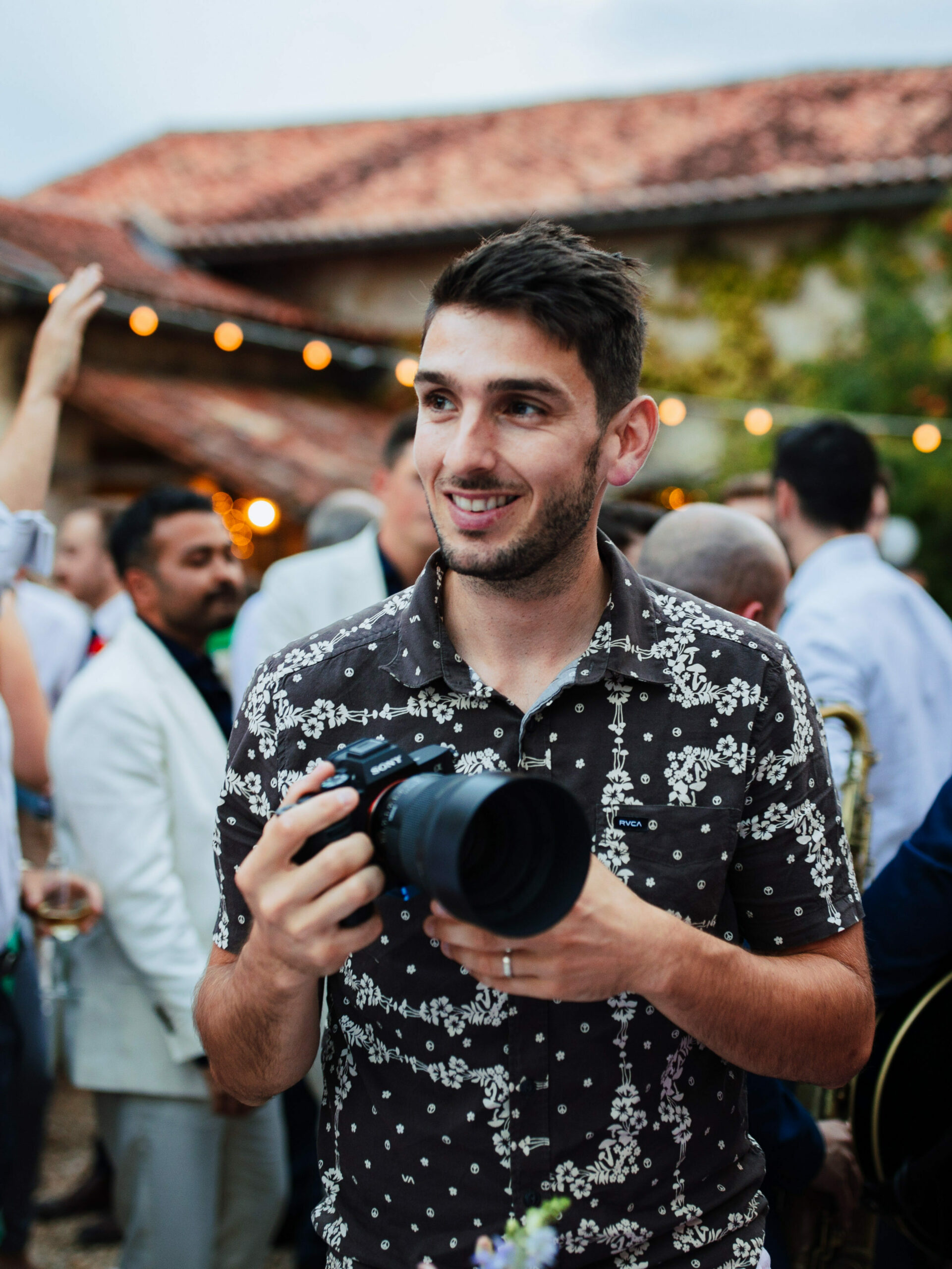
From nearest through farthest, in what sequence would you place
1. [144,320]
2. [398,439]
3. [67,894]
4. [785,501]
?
1. [67,894]
2. [785,501]
3. [398,439]
4. [144,320]

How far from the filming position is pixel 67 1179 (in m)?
4.32

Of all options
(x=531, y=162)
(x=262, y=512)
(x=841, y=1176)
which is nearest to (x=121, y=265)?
(x=262, y=512)

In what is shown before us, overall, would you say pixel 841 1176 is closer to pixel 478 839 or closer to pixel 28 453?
pixel 478 839

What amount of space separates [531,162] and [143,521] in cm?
1335

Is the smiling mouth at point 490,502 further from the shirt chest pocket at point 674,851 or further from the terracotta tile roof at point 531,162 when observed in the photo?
A: the terracotta tile roof at point 531,162

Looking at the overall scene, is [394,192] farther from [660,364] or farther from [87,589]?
[87,589]

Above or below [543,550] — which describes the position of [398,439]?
above

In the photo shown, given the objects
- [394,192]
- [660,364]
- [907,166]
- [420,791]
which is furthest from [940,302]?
[420,791]

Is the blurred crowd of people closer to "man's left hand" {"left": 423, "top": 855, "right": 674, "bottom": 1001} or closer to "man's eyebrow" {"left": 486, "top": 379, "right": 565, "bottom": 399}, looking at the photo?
"man's left hand" {"left": 423, "top": 855, "right": 674, "bottom": 1001}

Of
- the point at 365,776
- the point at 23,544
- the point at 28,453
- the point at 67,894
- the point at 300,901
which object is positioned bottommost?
the point at 67,894

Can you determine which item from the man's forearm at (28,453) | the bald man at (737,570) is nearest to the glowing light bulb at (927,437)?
the bald man at (737,570)

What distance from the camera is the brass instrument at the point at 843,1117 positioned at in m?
2.33

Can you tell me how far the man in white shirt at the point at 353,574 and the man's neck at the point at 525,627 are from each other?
1.99 m

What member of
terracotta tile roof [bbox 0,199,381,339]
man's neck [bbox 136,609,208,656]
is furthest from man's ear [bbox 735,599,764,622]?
terracotta tile roof [bbox 0,199,381,339]
